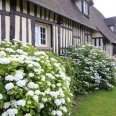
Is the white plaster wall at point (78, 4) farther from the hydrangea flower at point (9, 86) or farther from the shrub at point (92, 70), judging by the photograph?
the hydrangea flower at point (9, 86)

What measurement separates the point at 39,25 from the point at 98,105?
3959 millimetres

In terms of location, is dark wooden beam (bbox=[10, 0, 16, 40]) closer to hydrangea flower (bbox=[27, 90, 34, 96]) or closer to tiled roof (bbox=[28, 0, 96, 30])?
tiled roof (bbox=[28, 0, 96, 30])

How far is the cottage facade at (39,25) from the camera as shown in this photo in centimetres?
480

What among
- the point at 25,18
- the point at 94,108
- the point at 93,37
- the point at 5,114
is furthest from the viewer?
the point at 93,37

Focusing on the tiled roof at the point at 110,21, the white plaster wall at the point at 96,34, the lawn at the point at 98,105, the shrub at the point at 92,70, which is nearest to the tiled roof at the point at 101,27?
the white plaster wall at the point at 96,34

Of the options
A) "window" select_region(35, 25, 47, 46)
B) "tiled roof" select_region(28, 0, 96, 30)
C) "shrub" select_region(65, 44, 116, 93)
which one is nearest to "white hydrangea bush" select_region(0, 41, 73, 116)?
"shrub" select_region(65, 44, 116, 93)

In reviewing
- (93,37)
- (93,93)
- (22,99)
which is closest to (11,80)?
(22,99)

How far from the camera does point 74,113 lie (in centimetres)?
409

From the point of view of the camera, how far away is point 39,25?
6.53 m

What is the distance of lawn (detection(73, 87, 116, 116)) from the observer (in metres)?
4.17

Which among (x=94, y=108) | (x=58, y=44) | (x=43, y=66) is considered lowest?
(x=94, y=108)

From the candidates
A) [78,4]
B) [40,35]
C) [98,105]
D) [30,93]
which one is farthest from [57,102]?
[78,4]

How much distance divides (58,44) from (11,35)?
297cm

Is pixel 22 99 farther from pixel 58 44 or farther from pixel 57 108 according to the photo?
pixel 58 44
